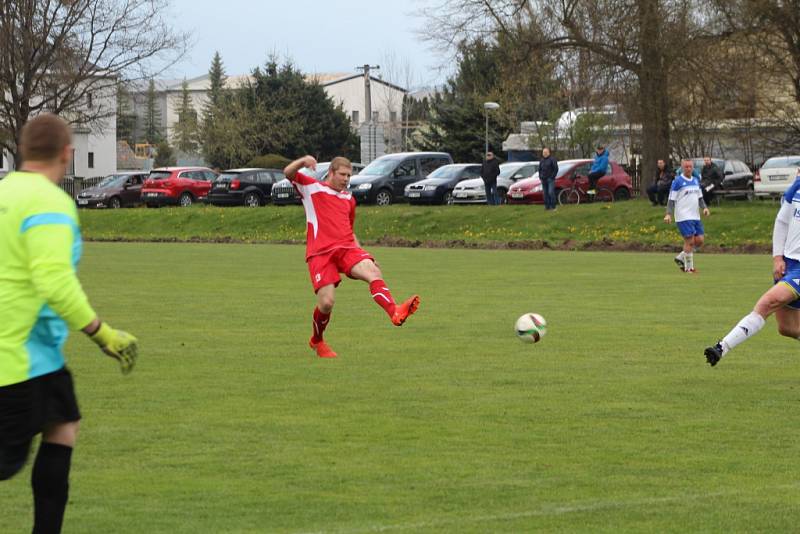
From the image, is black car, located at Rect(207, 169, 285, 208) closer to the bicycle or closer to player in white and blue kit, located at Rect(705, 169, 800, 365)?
the bicycle

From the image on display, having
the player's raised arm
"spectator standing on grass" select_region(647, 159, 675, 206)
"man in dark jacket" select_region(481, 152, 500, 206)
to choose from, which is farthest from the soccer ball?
"man in dark jacket" select_region(481, 152, 500, 206)

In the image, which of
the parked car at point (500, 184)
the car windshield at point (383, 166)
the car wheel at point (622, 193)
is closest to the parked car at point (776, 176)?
the car wheel at point (622, 193)

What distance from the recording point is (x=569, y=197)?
133 feet

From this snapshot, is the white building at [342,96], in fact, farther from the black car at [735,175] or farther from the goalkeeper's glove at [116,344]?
the goalkeeper's glove at [116,344]

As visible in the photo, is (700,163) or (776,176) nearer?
(776,176)

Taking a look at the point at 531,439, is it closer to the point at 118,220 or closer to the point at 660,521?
the point at 660,521

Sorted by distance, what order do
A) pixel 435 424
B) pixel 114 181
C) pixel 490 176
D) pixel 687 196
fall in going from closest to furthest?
pixel 435 424
pixel 687 196
pixel 490 176
pixel 114 181

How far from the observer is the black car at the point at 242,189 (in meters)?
47.3

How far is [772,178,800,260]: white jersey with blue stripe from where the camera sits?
1048 centimetres

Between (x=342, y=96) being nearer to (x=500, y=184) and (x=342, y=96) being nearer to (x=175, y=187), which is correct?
(x=175, y=187)

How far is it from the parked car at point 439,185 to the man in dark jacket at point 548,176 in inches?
236

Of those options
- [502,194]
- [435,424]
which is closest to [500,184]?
[502,194]

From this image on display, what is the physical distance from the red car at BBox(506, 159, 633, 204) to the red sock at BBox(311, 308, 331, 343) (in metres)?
28.3

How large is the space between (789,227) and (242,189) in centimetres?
3786
